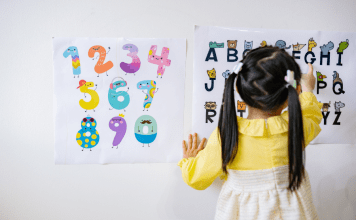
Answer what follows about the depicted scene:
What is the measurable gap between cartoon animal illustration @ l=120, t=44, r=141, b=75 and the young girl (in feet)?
1.32

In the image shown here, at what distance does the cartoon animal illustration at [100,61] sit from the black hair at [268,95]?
1.64ft

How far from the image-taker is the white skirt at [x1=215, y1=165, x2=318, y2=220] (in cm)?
61

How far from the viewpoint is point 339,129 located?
2.86 feet

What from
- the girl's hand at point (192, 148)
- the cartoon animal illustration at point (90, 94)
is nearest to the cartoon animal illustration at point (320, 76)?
the girl's hand at point (192, 148)

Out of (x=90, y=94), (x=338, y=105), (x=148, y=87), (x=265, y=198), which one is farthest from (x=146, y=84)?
(x=338, y=105)

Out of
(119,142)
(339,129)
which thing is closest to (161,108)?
(119,142)

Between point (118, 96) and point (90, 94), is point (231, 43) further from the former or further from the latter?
point (90, 94)

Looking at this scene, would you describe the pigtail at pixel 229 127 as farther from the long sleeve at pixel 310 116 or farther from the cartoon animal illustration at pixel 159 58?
the cartoon animal illustration at pixel 159 58

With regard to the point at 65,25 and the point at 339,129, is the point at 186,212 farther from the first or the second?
the point at 65,25

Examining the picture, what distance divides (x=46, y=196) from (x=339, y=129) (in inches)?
51.2

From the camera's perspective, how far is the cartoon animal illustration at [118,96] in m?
0.83

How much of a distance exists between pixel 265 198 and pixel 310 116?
327mm

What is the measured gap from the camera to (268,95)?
0.55 m

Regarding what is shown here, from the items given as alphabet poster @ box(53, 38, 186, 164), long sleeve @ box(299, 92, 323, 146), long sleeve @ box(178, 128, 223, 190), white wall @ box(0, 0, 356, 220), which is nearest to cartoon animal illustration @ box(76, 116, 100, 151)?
alphabet poster @ box(53, 38, 186, 164)
